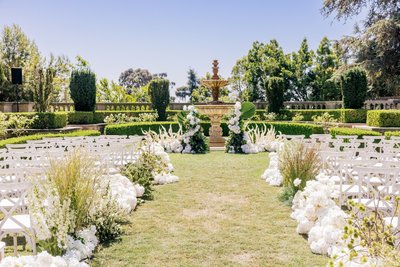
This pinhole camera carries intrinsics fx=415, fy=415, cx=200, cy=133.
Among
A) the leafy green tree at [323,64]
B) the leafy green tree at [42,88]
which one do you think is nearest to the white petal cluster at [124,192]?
the leafy green tree at [42,88]

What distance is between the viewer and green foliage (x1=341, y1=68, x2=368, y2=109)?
758 inches

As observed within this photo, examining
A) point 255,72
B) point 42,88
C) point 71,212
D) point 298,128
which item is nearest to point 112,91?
point 255,72

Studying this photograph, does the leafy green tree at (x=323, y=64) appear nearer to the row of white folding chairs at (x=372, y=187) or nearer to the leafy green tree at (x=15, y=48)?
the leafy green tree at (x=15, y=48)

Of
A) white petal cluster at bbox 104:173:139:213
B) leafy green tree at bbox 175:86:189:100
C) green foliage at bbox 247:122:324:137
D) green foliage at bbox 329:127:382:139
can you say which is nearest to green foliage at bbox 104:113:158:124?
green foliage at bbox 247:122:324:137

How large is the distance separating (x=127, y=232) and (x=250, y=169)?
607 centimetres

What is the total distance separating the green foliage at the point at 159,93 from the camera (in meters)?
25.4

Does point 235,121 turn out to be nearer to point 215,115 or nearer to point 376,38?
point 215,115

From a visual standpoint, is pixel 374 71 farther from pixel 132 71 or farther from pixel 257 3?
pixel 132 71

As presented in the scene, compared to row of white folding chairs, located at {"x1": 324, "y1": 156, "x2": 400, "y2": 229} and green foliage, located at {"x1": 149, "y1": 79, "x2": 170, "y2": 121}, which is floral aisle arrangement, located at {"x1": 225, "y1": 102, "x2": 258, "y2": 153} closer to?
row of white folding chairs, located at {"x1": 324, "y1": 156, "x2": 400, "y2": 229}

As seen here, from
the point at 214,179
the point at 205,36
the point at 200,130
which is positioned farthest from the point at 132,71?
the point at 214,179

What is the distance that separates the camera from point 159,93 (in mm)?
25391

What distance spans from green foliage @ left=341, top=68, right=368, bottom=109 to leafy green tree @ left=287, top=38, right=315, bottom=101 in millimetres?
17616

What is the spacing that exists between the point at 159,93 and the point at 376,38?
1331 cm

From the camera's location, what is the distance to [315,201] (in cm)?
547
